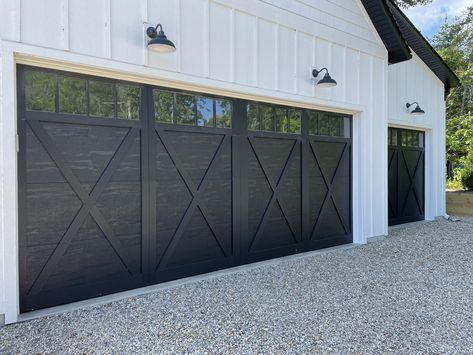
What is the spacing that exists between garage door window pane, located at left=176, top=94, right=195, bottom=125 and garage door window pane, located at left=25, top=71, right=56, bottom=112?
139cm

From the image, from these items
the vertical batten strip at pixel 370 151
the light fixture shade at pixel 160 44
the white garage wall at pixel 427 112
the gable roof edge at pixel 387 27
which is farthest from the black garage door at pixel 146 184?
the white garage wall at pixel 427 112

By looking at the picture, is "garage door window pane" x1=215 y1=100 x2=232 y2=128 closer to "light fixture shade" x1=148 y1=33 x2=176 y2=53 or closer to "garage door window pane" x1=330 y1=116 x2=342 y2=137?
"light fixture shade" x1=148 y1=33 x2=176 y2=53

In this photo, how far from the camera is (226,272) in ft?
15.0

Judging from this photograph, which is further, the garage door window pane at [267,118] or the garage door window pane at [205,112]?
the garage door window pane at [267,118]

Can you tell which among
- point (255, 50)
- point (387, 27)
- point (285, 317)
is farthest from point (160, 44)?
point (387, 27)

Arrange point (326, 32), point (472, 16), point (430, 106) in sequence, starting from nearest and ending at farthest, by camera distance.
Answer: point (326, 32) < point (430, 106) < point (472, 16)

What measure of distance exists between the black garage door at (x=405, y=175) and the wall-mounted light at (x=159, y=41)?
618 centimetres

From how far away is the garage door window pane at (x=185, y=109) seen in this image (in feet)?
14.0

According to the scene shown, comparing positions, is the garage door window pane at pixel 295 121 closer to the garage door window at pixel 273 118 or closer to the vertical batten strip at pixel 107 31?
the garage door window at pixel 273 118

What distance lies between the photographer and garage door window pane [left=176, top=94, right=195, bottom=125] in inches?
169

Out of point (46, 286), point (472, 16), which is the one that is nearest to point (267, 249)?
point (46, 286)

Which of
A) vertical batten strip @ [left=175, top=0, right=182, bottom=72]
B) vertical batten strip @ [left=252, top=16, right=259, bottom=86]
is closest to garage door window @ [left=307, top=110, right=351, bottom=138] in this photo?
vertical batten strip @ [left=252, top=16, right=259, bottom=86]

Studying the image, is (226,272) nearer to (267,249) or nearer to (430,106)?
(267,249)

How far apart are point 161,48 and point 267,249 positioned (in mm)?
3140
